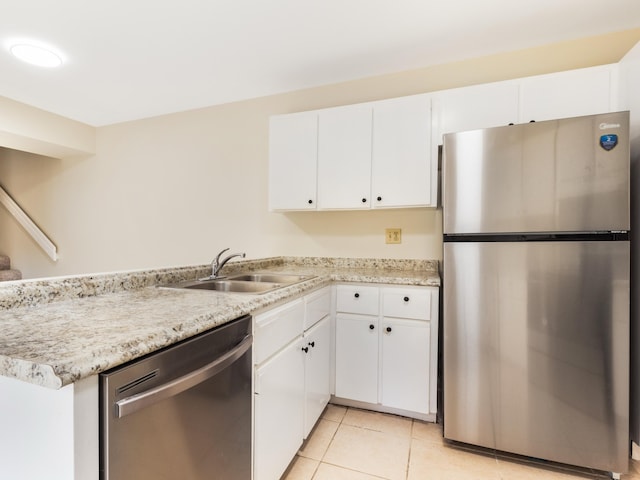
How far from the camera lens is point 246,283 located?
1716mm

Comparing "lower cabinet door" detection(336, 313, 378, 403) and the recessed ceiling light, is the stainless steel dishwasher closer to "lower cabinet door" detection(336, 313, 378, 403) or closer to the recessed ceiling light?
"lower cabinet door" detection(336, 313, 378, 403)

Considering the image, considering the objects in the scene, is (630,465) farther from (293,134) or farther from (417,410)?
(293,134)

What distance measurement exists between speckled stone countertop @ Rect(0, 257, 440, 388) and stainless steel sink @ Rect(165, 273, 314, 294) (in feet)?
0.34

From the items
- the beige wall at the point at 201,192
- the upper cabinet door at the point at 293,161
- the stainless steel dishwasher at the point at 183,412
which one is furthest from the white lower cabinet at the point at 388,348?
the stainless steel dishwasher at the point at 183,412

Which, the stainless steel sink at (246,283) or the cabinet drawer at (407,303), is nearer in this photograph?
the stainless steel sink at (246,283)

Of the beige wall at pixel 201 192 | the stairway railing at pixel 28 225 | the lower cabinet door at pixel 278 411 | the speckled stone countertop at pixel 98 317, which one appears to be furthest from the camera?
the stairway railing at pixel 28 225

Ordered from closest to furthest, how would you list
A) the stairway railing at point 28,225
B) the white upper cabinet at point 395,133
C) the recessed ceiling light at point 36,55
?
the white upper cabinet at point 395,133
the recessed ceiling light at point 36,55
the stairway railing at point 28,225

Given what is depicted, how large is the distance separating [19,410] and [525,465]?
2.00m

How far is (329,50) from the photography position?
2.06 metres

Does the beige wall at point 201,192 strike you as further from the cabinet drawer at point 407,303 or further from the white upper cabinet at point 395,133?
the cabinet drawer at point 407,303

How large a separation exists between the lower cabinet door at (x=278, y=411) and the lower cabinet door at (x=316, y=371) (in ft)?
0.23

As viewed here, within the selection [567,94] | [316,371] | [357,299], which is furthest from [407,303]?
[567,94]

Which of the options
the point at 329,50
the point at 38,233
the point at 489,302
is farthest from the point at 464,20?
the point at 38,233

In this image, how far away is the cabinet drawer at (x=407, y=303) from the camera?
5.84ft
